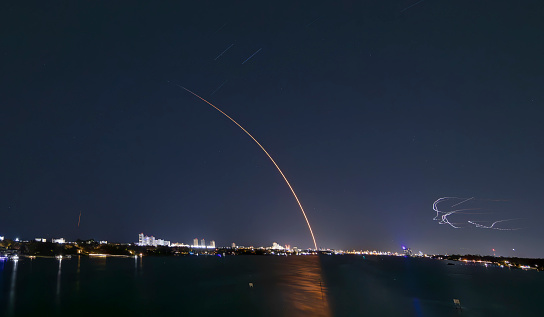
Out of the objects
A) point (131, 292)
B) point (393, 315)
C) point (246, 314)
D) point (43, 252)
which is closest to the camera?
point (246, 314)

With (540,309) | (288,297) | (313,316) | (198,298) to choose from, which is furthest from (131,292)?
(540,309)

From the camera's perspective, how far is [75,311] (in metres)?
30.2

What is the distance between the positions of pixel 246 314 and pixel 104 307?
15.5 meters

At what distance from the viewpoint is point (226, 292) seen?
147 feet

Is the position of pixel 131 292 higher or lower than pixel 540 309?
higher

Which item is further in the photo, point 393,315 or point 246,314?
point 393,315

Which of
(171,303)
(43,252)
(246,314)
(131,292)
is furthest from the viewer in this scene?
(43,252)

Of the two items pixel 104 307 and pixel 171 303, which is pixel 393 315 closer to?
pixel 171 303

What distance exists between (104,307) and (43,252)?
197609mm

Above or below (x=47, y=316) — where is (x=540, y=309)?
below

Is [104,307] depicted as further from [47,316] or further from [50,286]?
[50,286]

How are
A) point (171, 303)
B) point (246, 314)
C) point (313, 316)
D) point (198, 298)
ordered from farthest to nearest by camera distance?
point (198, 298), point (171, 303), point (246, 314), point (313, 316)

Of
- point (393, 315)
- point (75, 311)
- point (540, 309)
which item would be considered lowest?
point (540, 309)

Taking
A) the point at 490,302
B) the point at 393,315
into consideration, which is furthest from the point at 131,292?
the point at 490,302
